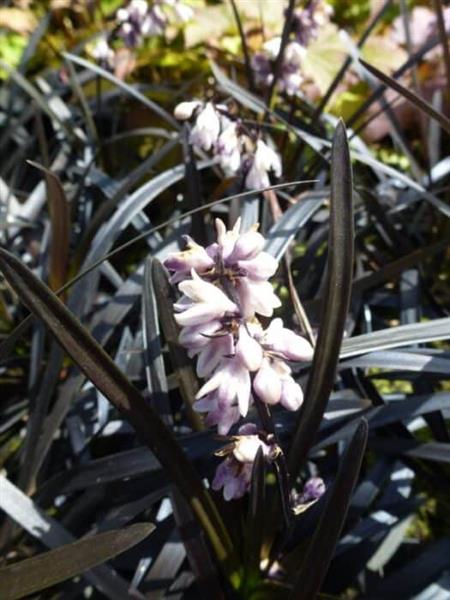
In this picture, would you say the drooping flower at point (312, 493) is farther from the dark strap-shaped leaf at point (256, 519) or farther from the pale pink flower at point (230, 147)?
the pale pink flower at point (230, 147)

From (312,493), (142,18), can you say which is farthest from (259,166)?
(142,18)

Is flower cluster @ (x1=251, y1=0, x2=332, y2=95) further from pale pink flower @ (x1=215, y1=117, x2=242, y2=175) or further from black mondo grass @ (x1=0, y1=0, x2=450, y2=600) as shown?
pale pink flower @ (x1=215, y1=117, x2=242, y2=175)

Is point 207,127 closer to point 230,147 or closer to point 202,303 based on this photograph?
point 230,147

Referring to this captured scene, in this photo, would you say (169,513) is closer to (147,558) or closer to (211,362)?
(147,558)

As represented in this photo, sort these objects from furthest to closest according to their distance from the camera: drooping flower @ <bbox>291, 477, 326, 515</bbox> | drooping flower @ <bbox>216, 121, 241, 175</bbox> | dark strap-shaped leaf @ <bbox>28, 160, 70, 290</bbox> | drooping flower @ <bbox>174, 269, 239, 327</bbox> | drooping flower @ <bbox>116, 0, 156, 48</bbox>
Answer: drooping flower @ <bbox>116, 0, 156, 48</bbox> → dark strap-shaped leaf @ <bbox>28, 160, 70, 290</bbox> → drooping flower @ <bbox>216, 121, 241, 175</bbox> → drooping flower @ <bbox>291, 477, 326, 515</bbox> → drooping flower @ <bbox>174, 269, 239, 327</bbox>

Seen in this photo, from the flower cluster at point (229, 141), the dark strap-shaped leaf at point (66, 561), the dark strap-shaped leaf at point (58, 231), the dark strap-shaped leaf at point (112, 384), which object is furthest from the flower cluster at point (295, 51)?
the dark strap-shaped leaf at point (66, 561)

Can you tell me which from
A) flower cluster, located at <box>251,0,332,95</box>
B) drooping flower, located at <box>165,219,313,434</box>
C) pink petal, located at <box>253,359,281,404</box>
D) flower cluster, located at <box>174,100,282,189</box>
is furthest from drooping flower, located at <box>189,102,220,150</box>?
pink petal, located at <box>253,359,281,404</box>

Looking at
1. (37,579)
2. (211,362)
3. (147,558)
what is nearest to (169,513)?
(147,558)
